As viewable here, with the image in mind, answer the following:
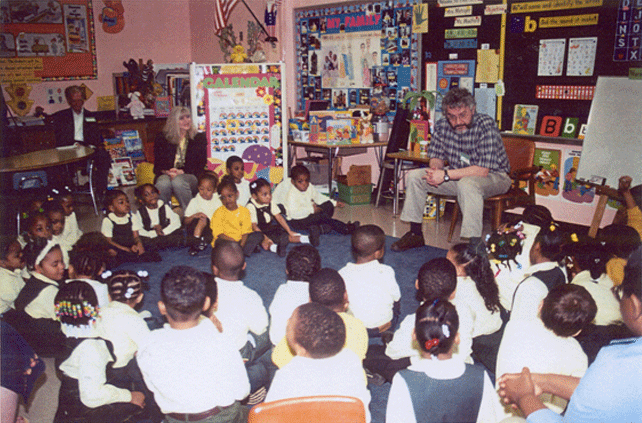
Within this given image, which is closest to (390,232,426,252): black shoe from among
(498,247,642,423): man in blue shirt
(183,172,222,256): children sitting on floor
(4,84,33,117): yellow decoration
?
(183,172,222,256): children sitting on floor

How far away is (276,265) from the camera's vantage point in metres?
4.46

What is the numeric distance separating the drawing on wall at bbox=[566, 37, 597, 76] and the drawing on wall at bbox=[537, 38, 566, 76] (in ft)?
0.23

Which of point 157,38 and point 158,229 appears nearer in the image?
point 158,229

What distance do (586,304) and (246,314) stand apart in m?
1.35

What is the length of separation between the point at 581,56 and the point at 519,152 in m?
0.92

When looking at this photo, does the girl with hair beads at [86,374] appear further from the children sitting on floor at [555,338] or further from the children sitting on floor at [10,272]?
the children sitting on floor at [555,338]

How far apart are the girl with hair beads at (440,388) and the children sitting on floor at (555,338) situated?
32 cm

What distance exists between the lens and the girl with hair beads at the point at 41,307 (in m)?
2.95

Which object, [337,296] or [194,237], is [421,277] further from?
[194,237]

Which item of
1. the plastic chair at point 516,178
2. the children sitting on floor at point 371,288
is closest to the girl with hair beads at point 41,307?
the children sitting on floor at point 371,288

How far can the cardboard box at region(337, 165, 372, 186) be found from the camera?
6281mm

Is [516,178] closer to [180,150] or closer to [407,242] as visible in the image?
[407,242]

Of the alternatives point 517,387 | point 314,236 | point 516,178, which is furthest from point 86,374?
point 516,178

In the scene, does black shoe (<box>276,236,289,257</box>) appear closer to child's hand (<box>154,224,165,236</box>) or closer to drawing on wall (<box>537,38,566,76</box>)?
child's hand (<box>154,224,165,236</box>)
